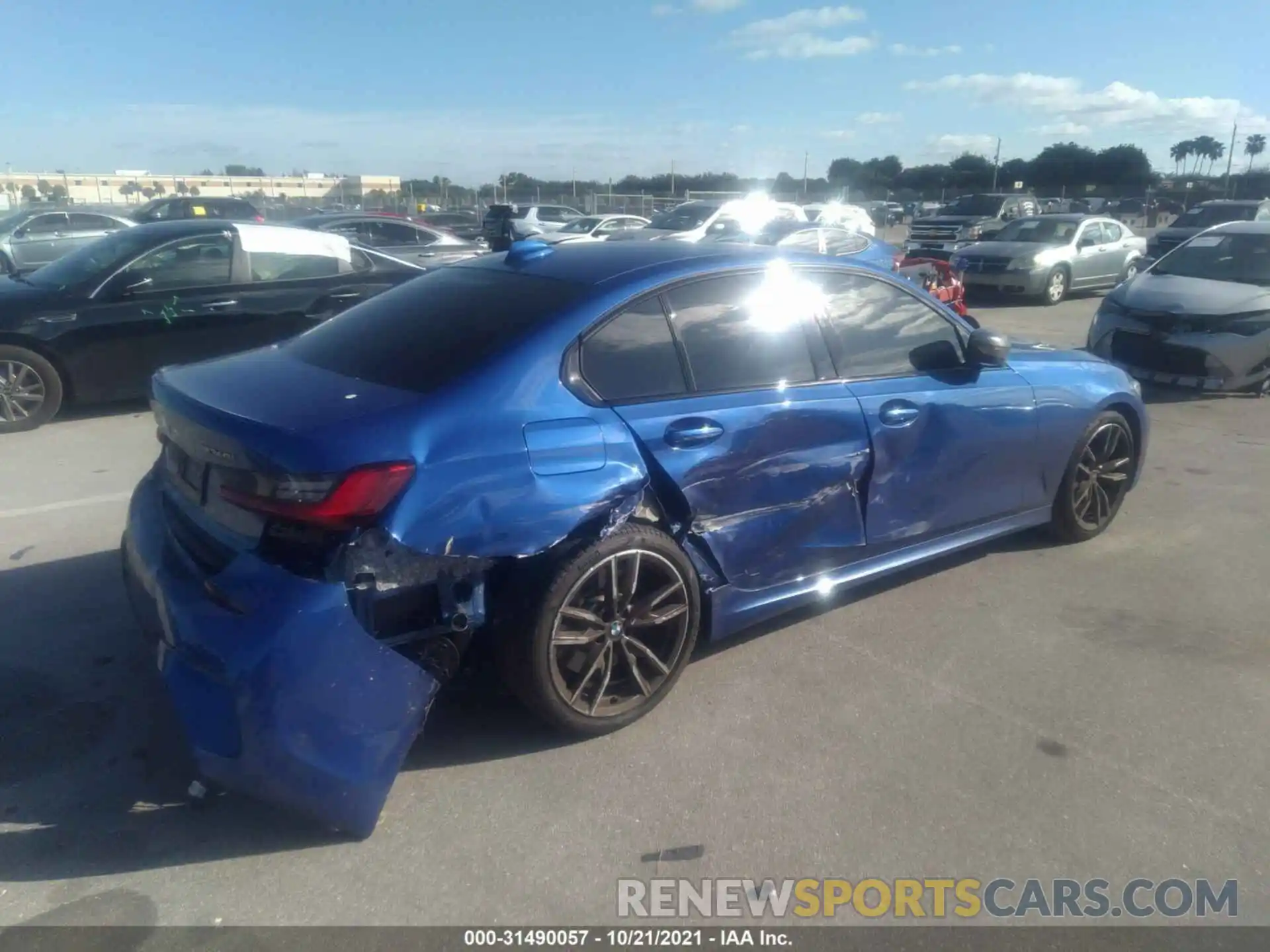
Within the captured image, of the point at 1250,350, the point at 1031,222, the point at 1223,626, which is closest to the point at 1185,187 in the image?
the point at 1031,222

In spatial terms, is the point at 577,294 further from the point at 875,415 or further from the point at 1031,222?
the point at 1031,222

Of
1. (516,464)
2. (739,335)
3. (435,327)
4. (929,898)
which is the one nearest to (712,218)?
(739,335)

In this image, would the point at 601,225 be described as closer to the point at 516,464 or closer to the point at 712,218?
the point at 712,218

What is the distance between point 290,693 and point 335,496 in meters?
0.55

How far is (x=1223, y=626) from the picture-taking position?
4.46m

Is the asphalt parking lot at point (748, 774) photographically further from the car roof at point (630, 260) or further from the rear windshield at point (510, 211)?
the rear windshield at point (510, 211)

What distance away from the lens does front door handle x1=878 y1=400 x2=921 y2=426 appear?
4.10 m

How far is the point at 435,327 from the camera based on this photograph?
357 centimetres

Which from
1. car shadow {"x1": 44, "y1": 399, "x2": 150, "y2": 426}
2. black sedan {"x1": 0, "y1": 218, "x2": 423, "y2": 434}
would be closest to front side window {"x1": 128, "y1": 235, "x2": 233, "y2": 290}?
black sedan {"x1": 0, "y1": 218, "x2": 423, "y2": 434}

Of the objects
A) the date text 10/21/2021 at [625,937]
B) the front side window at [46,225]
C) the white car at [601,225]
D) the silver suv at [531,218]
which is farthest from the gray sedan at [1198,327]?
the front side window at [46,225]

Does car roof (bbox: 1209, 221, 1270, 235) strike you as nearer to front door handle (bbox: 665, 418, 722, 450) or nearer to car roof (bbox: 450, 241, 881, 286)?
car roof (bbox: 450, 241, 881, 286)

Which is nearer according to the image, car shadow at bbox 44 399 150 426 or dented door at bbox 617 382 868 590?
dented door at bbox 617 382 868 590

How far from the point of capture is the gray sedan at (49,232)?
17109 mm

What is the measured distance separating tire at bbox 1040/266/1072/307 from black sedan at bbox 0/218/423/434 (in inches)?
489
